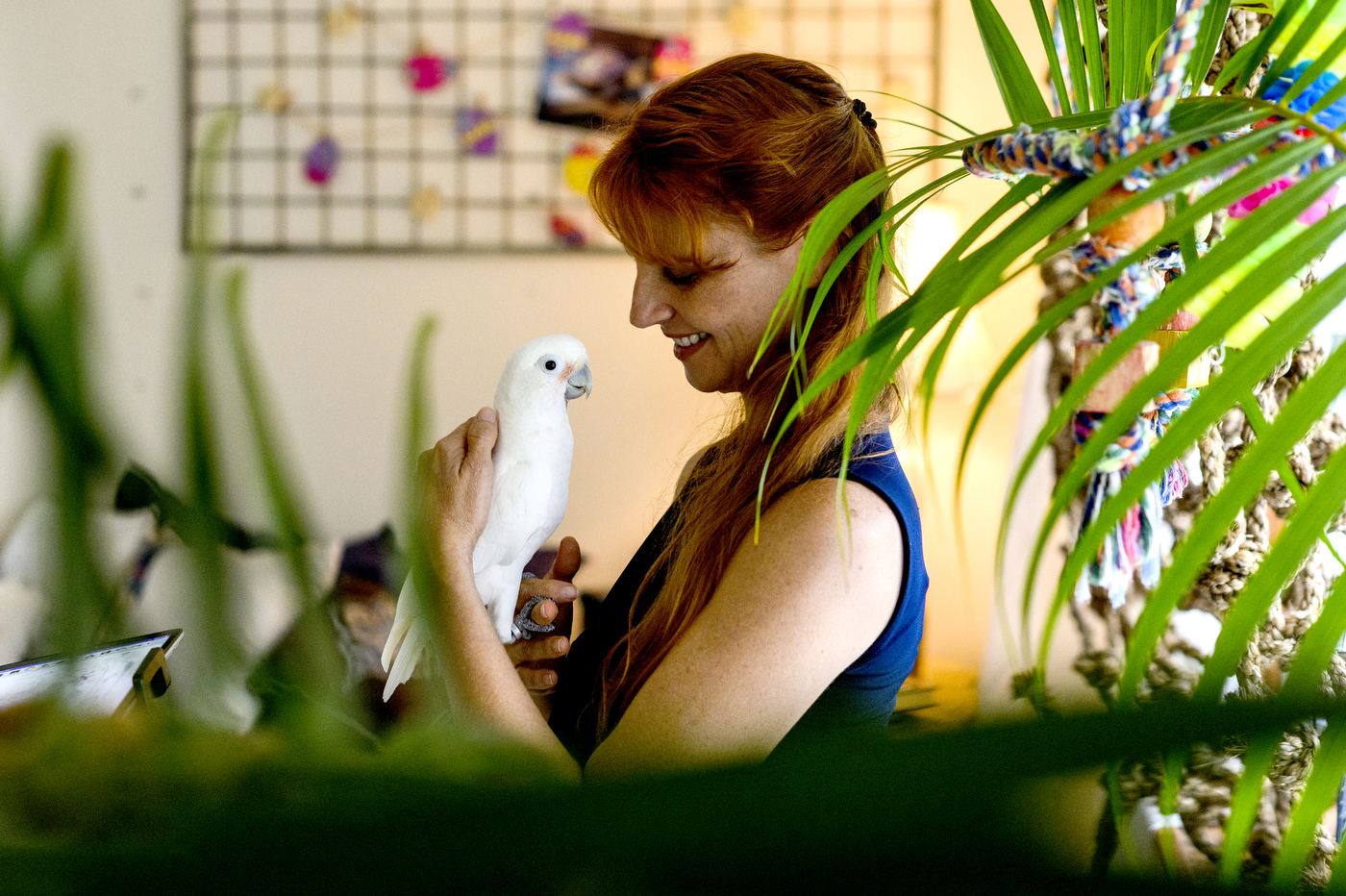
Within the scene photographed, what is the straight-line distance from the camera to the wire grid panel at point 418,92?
2262 mm

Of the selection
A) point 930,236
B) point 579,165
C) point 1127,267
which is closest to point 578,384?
point 1127,267

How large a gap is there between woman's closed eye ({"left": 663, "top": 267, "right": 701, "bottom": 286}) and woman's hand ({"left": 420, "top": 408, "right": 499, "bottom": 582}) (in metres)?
0.21

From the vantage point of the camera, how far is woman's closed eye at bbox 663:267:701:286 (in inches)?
32.3

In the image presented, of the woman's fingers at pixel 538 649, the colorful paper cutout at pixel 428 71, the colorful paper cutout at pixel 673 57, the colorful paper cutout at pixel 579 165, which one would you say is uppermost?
the colorful paper cutout at pixel 673 57

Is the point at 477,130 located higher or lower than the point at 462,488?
higher

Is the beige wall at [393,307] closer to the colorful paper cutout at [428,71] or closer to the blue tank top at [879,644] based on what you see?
the colorful paper cutout at [428,71]

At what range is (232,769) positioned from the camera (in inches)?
3.7

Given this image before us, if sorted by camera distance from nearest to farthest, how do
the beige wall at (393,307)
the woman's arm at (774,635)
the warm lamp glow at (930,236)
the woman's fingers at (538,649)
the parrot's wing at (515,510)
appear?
the woman's arm at (774,635) < the parrot's wing at (515,510) < the woman's fingers at (538,649) < the warm lamp glow at (930,236) < the beige wall at (393,307)

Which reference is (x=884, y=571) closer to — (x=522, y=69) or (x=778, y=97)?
(x=778, y=97)

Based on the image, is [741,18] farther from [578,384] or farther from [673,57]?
[578,384]

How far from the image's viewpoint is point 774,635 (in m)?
0.63

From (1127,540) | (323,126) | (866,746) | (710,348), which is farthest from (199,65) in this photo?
(866,746)

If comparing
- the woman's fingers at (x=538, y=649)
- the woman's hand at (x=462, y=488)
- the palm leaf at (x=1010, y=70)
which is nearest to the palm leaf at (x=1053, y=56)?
the palm leaf at (x=1010, y=70)

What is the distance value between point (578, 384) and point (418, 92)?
1.77 m
